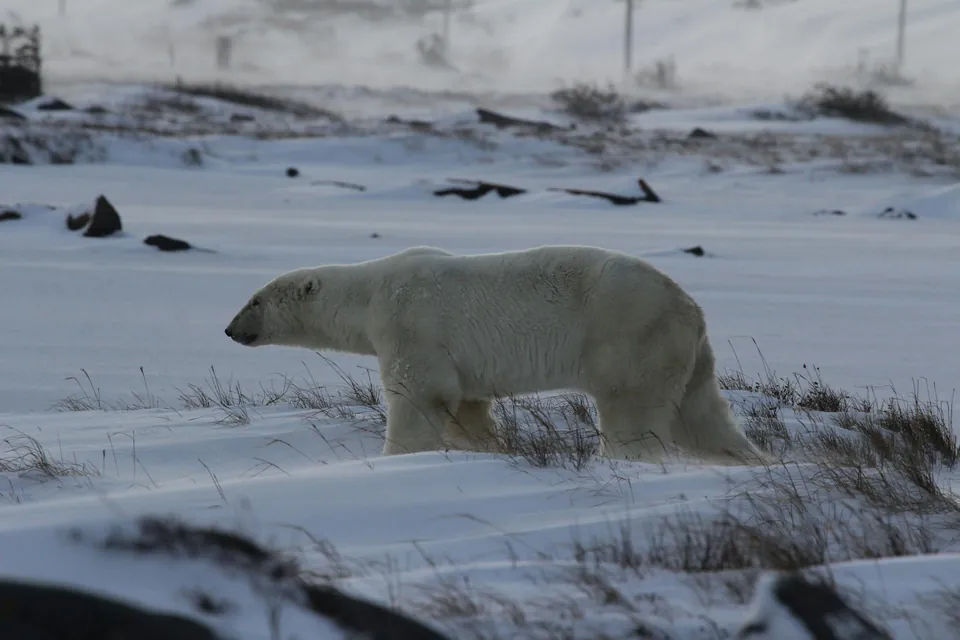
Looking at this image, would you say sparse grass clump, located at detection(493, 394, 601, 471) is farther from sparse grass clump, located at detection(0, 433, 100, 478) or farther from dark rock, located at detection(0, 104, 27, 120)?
dark rock, located at detection(0, 104, 27, 120)

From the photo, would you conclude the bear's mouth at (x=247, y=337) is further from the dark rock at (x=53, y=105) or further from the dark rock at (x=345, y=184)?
the dark rock at (x=53, y=105)

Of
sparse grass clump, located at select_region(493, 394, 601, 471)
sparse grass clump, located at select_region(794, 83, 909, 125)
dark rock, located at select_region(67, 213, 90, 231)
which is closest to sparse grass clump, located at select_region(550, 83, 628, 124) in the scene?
sparse grass clump, located at select_region(794, 83, 909, 125)

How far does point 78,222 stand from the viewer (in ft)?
45.0

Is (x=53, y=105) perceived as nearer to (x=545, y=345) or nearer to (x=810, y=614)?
(x=545, y=345)

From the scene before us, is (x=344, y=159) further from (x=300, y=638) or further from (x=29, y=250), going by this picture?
(x=300, y=638)

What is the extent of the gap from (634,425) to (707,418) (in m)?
0.39

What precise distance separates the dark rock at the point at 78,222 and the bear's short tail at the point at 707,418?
1027 cm

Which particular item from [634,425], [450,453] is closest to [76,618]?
[450,453]

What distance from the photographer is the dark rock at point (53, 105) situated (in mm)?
36250

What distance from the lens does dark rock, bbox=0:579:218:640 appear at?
6.53 feet

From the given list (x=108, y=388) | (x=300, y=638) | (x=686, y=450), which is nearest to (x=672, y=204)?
(x=108, y=388)

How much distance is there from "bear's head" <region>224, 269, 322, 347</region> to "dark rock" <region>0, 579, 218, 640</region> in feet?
11.4

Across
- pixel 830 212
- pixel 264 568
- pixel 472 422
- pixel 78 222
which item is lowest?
pixel 830 212

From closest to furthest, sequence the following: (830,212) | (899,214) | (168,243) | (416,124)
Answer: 1. (168,243)
2. (899,214)
3. (830,212)
4. (416,124)
